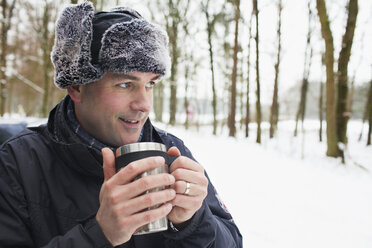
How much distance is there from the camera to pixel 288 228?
3.61 m

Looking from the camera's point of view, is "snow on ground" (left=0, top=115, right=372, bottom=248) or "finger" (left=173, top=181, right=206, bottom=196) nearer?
"finger" (left=173, top=181, right=206, bottom=196)

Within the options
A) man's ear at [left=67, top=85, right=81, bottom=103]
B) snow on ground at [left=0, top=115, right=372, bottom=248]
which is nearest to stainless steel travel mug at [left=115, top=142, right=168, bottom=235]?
man's ear at [left=67, top=85, right=81, bottom=103]

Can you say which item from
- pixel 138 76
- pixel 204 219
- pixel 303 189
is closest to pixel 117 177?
pixel 204 219

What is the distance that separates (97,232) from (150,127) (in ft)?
2.37

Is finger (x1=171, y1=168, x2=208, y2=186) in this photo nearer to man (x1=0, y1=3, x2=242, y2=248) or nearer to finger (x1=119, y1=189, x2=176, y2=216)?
man (x1=0, y1=3, x2=242, y2=248)

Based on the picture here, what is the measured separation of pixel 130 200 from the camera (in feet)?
2.61

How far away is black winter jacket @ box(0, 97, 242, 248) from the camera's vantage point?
3.41 ft

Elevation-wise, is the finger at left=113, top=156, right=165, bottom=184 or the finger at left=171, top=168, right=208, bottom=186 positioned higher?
the finger at left=113, top=156, right=165, bottom=184

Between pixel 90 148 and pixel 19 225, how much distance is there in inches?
15.6

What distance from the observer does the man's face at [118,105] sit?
120 cm

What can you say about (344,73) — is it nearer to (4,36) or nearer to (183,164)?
(183,164)

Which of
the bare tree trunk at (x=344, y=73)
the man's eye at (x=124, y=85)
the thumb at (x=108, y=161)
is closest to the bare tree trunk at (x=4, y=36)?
the man's eye at (x=124, y=85)

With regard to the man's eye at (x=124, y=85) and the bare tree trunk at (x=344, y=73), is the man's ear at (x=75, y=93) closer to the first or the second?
the man's eye at (x=124, y=85)

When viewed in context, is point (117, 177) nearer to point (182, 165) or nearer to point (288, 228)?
point (182, 165)
